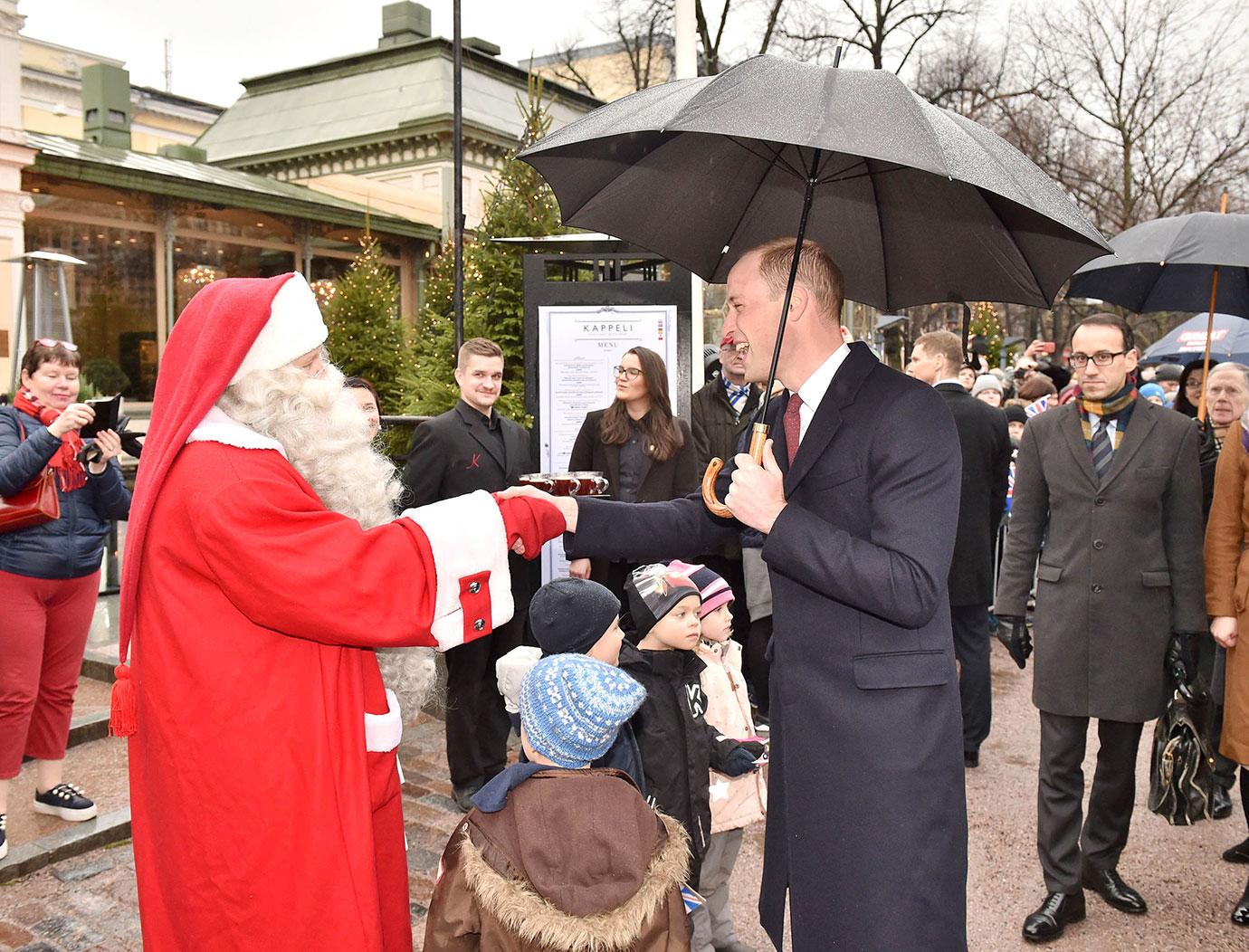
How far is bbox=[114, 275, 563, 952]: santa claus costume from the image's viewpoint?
2.14 metres

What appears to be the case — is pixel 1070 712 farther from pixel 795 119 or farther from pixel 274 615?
pixel 274 615

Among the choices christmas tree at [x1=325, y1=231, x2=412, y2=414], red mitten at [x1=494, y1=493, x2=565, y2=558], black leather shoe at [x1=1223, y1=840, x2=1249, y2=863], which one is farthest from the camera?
christmas tree at [x1=325, y1=231, x2=412, y2=414]

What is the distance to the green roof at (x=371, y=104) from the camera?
69.5 feet

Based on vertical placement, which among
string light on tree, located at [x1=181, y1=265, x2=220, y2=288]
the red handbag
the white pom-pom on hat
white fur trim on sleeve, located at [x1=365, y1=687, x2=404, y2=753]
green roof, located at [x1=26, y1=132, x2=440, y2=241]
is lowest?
white fur trim on sleeve, located at [x1=365, y1=687, x2=404, y2=753]

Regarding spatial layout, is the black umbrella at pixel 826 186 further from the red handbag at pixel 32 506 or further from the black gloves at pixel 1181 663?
the red handbag at pixel 32 506

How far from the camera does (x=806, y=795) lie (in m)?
2.48

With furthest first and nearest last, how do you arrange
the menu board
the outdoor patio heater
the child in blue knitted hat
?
the outdoor patio heater → the menu board → the child in blue knitted hat

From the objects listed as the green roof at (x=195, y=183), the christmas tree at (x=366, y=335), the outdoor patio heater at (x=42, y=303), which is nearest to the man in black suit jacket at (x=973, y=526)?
the christmas tree at (x=366, y=335)

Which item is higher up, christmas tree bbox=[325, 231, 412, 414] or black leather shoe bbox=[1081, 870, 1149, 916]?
christmas tree bbox=[325, 231, 412, 414]

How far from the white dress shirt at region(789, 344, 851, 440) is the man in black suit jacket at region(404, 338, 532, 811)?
324 centimetres

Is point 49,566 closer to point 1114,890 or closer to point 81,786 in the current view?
point 81,786

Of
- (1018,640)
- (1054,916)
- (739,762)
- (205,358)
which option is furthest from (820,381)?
(1054,916)

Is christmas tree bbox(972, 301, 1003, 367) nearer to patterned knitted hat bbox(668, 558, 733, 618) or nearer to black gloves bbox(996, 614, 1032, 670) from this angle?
black gloves bbox(996, 614, 1032, 670)

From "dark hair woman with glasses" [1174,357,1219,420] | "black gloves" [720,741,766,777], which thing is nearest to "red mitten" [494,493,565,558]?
"black gloves" [720,741,766,777]
